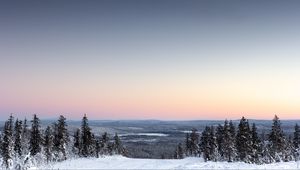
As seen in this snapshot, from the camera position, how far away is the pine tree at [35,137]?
85.2 m

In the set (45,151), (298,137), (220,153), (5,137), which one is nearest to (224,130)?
(220,153)

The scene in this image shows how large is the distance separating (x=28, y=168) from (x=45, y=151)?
2457 inches

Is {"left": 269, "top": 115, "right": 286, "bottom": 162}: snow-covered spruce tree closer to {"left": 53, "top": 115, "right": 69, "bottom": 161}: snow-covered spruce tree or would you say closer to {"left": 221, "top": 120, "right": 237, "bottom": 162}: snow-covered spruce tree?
{"left": 221, "top": 120, "right": 237, "bottom": 162}: snow-covered spruce tree

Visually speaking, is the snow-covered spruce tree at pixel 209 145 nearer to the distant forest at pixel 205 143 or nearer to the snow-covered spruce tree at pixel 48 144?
the distant forest at pixel 205 143

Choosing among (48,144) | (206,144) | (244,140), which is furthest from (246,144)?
(48,144)

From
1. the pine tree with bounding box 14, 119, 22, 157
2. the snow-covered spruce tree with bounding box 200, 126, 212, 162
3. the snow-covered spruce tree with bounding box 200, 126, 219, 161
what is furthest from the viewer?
the snow-covered spruce tree with bounding box 200, 126, 212, 162

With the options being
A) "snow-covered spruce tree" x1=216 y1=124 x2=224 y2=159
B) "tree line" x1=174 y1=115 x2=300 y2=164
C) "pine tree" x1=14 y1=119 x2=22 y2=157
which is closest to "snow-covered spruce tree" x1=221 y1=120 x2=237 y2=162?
"tree line" x1=174 y1=115 x2=300 y2=164

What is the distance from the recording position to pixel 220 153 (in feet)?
317

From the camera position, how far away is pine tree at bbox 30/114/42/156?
8519 centimetres

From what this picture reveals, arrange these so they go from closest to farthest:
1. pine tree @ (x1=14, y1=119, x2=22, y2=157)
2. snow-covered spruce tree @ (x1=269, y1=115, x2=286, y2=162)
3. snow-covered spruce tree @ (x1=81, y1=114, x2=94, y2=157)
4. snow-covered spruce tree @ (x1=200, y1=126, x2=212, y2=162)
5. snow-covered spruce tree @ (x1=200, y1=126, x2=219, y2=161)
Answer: snow-covered spruce tree @ (x1=269, y1=115, x2=286, y2=162) → pine tree @ (x1=14, y1=119, x2=22, y2=157) → snow-covered spruce tree @ (x1=200, y1=126, x2=219, y2=161) → snow-covered spruce tree @ (x1=81, y1=114, x2=94, y2=157) → snow-covered spruce tree @ (x1=200, y1=126, x2=212, y2=162)

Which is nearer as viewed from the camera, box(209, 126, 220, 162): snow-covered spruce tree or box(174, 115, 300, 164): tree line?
box(174, 115, 300, 164): tree line

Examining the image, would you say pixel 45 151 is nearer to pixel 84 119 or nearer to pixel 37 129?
pixel 37 129

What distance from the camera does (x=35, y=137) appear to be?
86.2m

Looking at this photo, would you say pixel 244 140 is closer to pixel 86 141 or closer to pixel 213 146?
pixel 213 146
